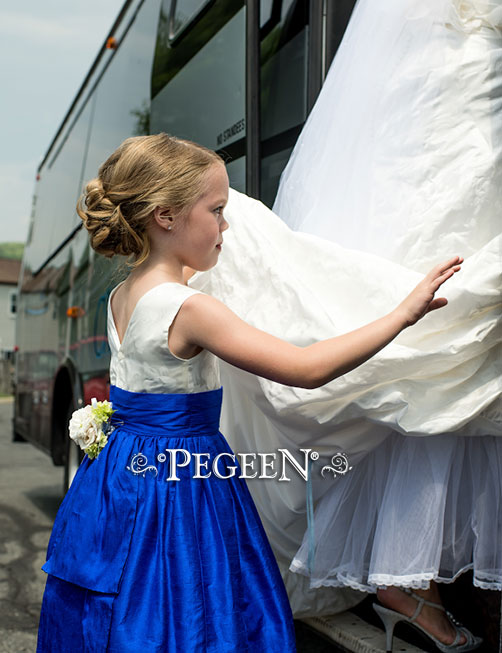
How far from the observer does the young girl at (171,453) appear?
5.15 feet

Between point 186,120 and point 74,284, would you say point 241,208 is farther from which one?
point 74,284

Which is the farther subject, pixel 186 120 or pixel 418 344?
pixel 186 120

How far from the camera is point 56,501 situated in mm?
5977

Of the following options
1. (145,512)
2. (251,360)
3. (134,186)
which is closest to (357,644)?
(145,512)

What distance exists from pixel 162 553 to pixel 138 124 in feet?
9.83

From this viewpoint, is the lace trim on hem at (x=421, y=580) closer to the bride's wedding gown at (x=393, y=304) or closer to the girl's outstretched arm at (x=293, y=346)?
the bride's wedding gown at (x=393, y=304)

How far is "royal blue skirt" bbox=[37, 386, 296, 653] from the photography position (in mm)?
1573

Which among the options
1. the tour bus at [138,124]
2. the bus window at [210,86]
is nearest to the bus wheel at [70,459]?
the tour bus at [138,124]

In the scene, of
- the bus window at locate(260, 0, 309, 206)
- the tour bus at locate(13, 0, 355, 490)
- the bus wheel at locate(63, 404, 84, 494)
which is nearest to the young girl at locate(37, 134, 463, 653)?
the tour bus at locate(13, 0, 355, 490)

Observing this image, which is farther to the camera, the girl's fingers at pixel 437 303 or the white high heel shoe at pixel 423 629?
the white high heel shoe at pixel 423 629

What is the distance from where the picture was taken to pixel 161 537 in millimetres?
1624

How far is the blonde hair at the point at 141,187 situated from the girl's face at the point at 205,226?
20 mm

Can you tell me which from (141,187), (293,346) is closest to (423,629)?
(293,346)

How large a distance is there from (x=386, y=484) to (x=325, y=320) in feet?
1.57
